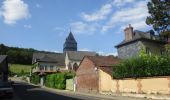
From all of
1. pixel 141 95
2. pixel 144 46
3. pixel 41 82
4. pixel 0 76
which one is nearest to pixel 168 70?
pixel 141 95

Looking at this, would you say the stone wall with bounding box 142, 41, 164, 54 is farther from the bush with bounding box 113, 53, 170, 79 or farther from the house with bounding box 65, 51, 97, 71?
the house with bounding box 65, 51, 97, 71

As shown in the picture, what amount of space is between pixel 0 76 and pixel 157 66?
1503 inches

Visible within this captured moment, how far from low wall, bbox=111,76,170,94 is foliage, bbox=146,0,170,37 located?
387 inches

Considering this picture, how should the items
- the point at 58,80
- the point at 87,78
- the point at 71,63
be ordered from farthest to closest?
the point at 71,63 < the point at 58,80 < the point at 87,78

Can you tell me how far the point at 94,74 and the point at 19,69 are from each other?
90.2 m

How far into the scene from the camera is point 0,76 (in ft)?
196

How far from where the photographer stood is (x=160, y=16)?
4053 centimetres

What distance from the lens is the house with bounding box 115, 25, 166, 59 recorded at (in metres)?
50.6

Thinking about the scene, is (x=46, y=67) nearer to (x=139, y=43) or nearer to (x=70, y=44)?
(x=70, y=44)

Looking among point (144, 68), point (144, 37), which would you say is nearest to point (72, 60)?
point (144, 37)

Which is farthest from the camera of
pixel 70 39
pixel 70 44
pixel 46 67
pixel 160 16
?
pixel 70 39

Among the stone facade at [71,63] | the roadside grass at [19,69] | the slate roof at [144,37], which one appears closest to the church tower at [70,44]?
the roadside grass at [19,69]

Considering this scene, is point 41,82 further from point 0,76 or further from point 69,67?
point 69,67

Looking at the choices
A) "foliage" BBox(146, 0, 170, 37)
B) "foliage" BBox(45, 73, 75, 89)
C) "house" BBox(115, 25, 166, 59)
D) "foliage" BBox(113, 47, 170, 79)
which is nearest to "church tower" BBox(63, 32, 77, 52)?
"foliage" BBox(45, 73, 75, 89)
